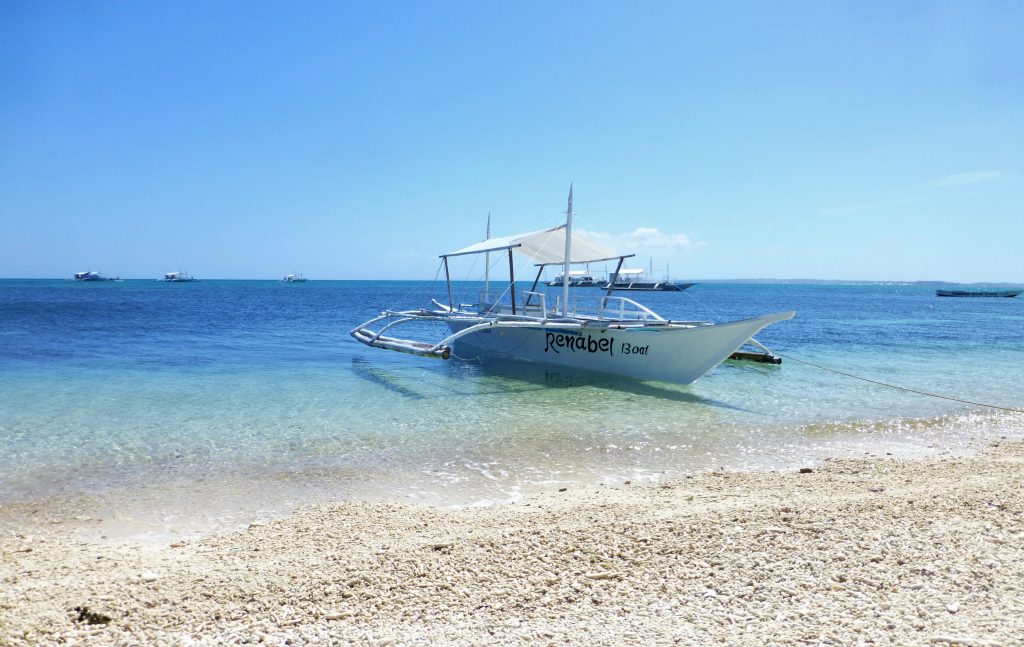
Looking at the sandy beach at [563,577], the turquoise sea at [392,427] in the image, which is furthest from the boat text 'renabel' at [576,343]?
the sandy beach at [563,577]

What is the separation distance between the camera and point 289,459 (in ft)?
22.2

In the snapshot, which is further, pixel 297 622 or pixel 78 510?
pixel 78 510

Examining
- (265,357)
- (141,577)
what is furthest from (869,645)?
(265,357)

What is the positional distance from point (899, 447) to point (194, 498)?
8.29 m

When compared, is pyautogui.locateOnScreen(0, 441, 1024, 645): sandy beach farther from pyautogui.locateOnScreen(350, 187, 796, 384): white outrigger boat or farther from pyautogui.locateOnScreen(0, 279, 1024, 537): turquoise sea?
pyautogui.locateOnScreen(350, 187, 796, 384): white outrigger boat

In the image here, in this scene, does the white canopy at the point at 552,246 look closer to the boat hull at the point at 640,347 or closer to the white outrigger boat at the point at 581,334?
the white outrigger boat at the point at 581,334

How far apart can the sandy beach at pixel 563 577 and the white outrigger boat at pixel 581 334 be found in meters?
5.86

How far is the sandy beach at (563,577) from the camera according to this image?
282 centimetres

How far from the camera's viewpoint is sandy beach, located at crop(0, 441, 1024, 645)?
9.25 ft

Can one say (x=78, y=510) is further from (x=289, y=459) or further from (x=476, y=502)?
(x=476, y=502)

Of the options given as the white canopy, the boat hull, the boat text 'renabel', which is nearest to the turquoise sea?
the boat hull

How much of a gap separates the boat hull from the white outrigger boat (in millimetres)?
18

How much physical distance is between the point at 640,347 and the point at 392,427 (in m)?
5.62

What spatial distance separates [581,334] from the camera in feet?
41.8
